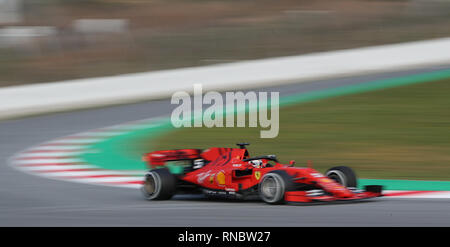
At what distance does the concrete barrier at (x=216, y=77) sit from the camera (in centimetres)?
1620

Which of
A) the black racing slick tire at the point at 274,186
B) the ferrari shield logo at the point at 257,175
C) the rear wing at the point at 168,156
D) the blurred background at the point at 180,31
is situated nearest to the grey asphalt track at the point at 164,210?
the black racing slick tire at the point at 274,186

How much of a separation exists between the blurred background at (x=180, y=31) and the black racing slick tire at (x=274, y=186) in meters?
12.5

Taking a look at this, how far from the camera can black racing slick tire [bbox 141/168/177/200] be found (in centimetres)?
773

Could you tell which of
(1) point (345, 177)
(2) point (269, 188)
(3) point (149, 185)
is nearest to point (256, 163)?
(2) point (269, 188)

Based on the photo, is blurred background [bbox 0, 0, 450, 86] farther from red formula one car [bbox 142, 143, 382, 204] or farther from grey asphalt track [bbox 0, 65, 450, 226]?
red formula one car [bbox 142, 143, 382, 204]

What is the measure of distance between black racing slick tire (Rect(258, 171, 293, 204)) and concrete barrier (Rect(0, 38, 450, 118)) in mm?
9676

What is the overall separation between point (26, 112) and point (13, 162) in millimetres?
5018

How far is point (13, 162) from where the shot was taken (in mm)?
11055

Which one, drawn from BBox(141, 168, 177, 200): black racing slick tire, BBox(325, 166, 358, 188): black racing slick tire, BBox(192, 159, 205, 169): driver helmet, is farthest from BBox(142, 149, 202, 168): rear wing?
BBox(325, 166, 358, 188): black racing slick tire

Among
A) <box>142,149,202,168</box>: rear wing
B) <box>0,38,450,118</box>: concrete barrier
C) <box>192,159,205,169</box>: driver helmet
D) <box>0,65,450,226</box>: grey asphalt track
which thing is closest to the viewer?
<box>0,65,450,226</box>: grey asphalt track

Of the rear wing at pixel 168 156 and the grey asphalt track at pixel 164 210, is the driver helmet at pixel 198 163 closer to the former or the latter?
the rear wing at pixel 168 156

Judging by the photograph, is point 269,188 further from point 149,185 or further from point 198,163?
point 149,185

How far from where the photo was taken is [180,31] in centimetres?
2194
